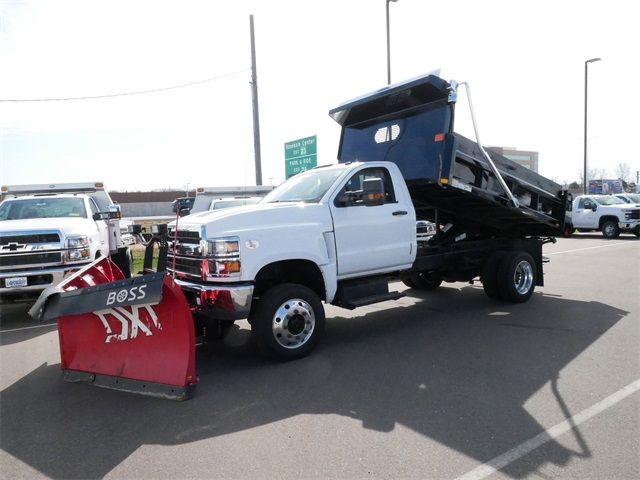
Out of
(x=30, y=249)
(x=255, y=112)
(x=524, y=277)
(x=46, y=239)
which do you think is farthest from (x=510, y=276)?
(x=255, y=112)

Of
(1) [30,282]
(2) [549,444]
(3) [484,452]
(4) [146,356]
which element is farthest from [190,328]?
(1) [30,282]

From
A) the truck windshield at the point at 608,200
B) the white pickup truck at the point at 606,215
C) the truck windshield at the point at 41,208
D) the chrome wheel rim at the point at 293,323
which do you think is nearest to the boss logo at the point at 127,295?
the chrome wheel rim at the point at 293,323

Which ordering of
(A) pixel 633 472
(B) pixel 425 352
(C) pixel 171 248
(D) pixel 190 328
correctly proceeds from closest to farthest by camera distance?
(A) pixel 633 472 < (D) pixel 190 328 < (B) pixel 425 352 < (C) pixel 171 248

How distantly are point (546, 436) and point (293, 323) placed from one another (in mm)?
2684

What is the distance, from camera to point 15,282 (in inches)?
278

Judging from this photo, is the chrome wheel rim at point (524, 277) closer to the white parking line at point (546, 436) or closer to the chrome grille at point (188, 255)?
the white parking line at point (546, 436)

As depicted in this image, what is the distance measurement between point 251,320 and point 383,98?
4.10 metres

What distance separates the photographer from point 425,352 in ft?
18.1

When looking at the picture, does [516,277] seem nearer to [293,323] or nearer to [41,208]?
[293,323]

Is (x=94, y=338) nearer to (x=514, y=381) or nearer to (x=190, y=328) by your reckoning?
(x=190, y=328)

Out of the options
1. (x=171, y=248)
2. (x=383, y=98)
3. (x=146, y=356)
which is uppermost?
(x=383, y=98)

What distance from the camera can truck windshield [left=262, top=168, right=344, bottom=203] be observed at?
19.6 feet

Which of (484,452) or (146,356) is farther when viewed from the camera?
(146,356)

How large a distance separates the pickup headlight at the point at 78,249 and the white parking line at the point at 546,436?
Result: 6.74 meters
